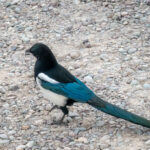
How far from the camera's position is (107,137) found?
16.9ft

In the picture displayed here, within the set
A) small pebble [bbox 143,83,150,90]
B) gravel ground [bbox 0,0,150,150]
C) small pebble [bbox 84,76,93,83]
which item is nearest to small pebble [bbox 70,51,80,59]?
gravel ground [bbox 0,0,150,150]

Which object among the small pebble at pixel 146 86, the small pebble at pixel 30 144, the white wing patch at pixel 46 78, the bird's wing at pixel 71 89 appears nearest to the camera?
the small pebble at pixel 30 144

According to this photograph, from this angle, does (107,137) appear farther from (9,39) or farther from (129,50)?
(9,39)

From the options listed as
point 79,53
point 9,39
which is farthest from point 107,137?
point 9,39

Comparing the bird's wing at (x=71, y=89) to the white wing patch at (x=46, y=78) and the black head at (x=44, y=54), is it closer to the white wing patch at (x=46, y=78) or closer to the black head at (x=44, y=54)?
the white wing patch at (x=46, y=78)

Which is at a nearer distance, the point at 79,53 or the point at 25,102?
the point at 25,102

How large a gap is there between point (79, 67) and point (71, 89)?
1.33m

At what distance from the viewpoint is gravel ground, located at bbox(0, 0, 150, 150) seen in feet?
17.0

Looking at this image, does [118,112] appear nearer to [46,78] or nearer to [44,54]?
[46,78]

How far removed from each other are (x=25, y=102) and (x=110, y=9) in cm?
288

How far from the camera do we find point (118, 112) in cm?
518

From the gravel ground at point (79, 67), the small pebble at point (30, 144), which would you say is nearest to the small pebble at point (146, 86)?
the gravel ground at point (79, 67)

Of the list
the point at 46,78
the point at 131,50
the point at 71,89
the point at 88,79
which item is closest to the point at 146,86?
the point at 88,79

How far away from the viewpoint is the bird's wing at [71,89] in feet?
17.4
